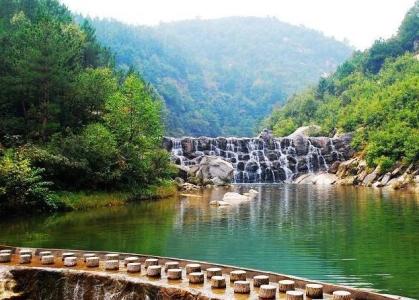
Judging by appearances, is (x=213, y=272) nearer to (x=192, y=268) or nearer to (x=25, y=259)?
(x=192, y=268)

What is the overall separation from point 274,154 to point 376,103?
14224mm

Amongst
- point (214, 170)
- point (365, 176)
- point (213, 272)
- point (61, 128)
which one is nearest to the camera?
point (213, 272)

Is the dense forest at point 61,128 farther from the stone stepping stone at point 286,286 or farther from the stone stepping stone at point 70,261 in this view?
the stone stepping stone at point 286,286

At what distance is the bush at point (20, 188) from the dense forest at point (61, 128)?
52 millimetres

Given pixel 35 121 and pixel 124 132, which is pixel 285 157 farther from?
pixel 35 121

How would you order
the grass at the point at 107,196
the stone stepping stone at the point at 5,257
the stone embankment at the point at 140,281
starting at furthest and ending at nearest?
1. the grass at the point at 107,196
2. the stone stepping stone at the point at 5,257
3. the stone embankment at the point at 140,281

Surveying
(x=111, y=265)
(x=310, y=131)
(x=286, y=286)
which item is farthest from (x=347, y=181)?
(x=286, y=286)

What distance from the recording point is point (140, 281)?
11430 mm

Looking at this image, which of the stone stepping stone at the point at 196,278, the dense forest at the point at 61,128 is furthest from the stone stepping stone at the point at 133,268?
the dense forest at the point at 61,128

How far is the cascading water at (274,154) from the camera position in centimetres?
6788

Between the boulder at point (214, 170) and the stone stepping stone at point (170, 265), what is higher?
the boulder at point (214, 170)

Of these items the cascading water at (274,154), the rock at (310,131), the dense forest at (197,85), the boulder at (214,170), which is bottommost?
the boulder at (214,170)

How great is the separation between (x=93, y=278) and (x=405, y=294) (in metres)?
7.68

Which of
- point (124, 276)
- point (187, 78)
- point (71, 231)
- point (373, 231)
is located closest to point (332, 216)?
point (373, 231)
